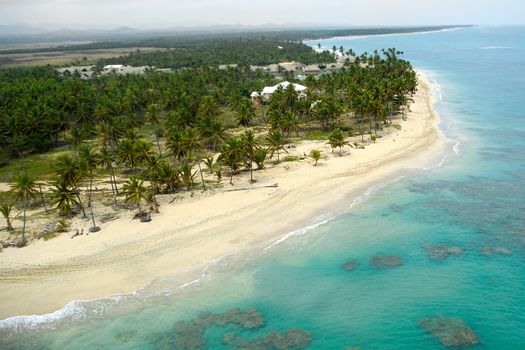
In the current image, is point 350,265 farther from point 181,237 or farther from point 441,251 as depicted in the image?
point 181,237

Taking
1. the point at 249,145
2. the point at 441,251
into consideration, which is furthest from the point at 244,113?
the point at 441,251

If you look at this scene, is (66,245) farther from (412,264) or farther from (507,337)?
(507,337)

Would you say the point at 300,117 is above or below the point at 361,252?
above

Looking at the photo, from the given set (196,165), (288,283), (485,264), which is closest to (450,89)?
(196,165)

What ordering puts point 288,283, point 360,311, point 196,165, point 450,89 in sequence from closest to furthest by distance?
1. point 360,311
2. point 288,283
3. point 196,165
4. point 450,89

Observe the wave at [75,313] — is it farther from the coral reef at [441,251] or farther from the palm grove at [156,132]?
the coral reef at [441,251]

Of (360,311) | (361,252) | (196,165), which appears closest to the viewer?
(360,311)

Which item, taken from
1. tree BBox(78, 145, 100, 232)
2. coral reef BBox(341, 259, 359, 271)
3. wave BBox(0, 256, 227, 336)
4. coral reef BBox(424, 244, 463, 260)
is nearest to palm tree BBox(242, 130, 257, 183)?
tree BBox(78, 145, 100, 232)
